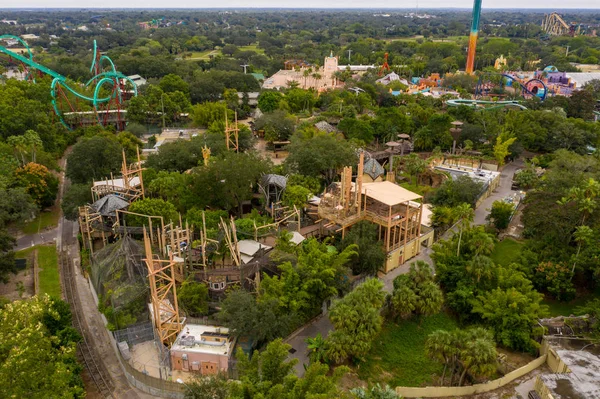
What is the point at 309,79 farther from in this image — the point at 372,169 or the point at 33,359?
the point at 33,359

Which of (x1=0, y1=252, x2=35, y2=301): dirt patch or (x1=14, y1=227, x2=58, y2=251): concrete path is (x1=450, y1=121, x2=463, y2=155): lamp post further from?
(x1=0, y1=252, x2=35, y2=301): dirt patch

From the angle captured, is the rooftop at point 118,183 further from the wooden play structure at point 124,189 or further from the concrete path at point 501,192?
the concrete path at point 501,192

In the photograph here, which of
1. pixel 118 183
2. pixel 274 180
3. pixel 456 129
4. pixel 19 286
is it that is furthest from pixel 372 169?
pixel 19 286

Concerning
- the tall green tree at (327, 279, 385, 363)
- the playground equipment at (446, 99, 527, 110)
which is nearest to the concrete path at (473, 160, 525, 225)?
the playground equipment at (446, 99, 527, 110)

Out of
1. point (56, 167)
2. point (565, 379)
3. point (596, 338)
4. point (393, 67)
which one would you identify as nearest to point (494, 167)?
point (596, 338)

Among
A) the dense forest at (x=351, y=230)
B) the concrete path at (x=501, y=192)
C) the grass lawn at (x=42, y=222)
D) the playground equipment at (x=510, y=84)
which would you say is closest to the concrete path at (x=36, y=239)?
the grass lawn at (x=42, y=222)

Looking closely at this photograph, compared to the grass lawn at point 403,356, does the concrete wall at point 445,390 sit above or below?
above

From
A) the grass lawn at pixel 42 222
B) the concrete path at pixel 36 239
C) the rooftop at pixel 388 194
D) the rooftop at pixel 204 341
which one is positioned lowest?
the concrete path at pixel 36 239
